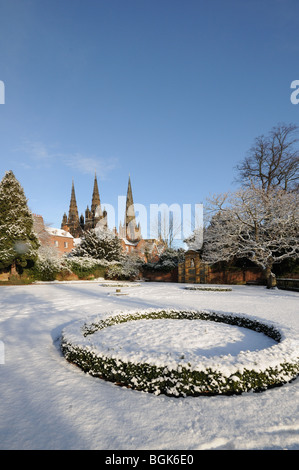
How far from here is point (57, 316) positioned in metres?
7.82

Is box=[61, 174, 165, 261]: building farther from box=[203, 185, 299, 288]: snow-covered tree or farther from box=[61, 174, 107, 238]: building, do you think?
box=[203, 185, 299, 288]: snow-covered tree

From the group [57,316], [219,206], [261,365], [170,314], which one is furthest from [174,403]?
[219,206]

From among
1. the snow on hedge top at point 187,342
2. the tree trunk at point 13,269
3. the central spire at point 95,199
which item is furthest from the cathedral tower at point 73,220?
the snow on hedge top at point 187,342

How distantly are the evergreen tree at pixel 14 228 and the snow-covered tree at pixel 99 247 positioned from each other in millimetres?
7365

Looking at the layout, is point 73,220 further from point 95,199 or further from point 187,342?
point 187,342

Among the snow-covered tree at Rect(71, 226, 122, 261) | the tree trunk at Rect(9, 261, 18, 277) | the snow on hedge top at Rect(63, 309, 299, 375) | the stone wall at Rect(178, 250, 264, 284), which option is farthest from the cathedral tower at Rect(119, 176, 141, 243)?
the snow on hedge top at Rect(63, 309, 299, 375)

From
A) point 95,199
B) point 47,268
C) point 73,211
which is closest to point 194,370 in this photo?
point 47,268

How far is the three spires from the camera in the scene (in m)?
67.2

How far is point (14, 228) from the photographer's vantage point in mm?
19266

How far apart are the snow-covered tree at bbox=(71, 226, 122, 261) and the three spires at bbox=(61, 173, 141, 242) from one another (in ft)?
108

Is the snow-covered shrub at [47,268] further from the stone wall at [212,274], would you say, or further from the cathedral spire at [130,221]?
the cathedral spire at [130,221]

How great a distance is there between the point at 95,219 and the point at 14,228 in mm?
46624

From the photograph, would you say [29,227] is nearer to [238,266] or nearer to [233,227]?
[233,227]
